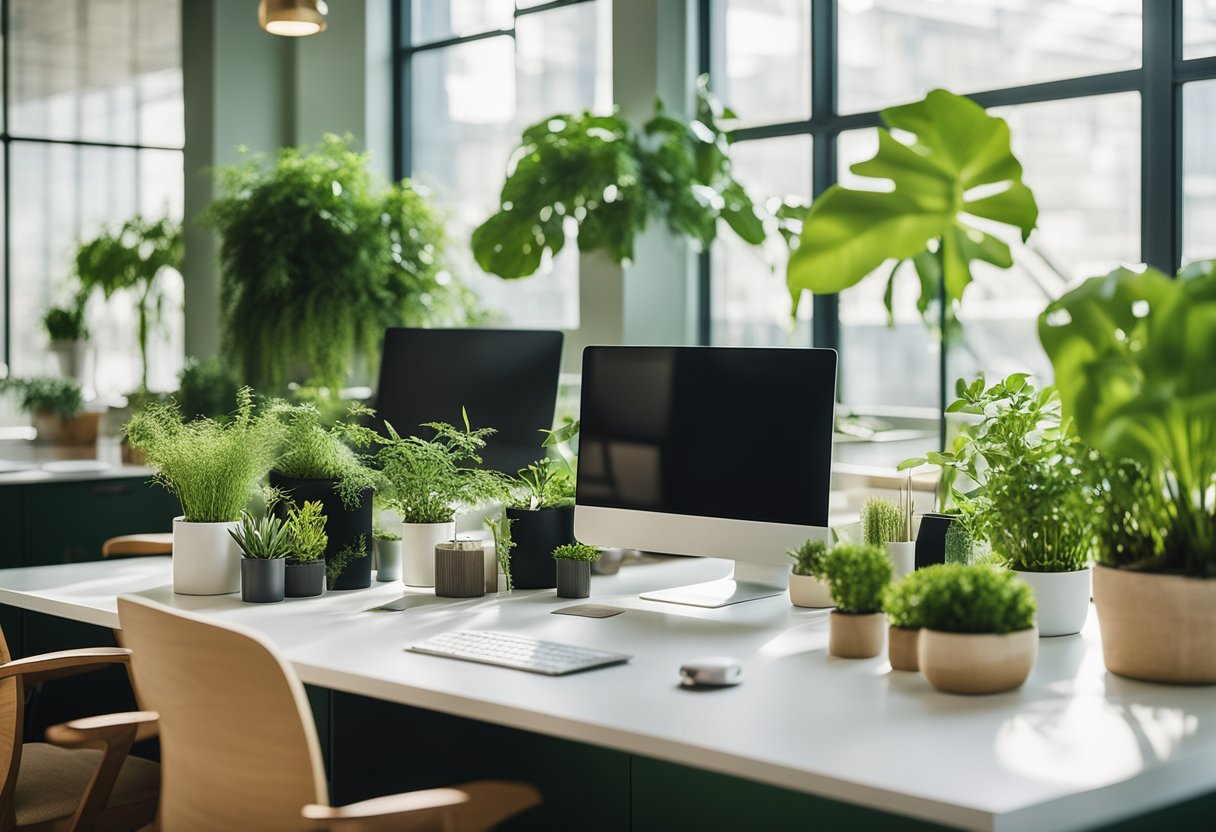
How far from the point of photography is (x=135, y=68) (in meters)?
6.71

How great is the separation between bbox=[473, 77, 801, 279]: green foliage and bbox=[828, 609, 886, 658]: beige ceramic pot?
3040 millimetres

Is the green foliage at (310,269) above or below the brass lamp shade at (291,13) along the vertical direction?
below

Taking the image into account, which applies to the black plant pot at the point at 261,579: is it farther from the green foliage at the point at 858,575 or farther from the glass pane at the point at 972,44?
the glass pane at the point at 972,44

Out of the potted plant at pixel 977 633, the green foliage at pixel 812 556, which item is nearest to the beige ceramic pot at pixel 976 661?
the potted plant at pixel 977 633

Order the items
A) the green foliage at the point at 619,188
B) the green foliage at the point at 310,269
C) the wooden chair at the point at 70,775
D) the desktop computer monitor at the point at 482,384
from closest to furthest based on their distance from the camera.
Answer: the wooden chair at the point at 70,775 < the desktop computer monitor at the point at 482,384 < the green foliage at the point at 619,188 < the green foliage at the point at 310,269

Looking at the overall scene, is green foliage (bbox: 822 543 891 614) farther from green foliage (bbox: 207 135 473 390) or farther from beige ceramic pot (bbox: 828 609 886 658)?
green foliage (bbox: 207 135 473 390)

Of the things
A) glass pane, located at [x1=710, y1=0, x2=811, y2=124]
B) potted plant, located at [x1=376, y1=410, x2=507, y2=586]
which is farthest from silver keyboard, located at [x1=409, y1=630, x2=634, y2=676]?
glass pane, located at [x1=710, y1=0, x2=811, y2=124]

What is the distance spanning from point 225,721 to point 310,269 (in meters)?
4.02

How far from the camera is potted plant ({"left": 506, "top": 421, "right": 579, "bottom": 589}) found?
2.89 metres

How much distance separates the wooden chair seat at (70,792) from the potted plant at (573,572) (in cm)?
84

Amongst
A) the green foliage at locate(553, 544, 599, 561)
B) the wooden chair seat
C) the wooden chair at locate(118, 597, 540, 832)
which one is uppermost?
the green foliage at locate(553, 544, 599, 561)

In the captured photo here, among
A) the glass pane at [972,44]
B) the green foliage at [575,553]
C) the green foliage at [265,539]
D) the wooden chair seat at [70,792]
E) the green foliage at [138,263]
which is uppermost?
the glass pane at [972,44]

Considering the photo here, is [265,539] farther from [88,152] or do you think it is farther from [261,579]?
[88,152]

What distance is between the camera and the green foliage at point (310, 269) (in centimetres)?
562
